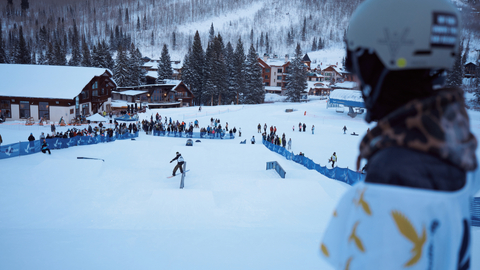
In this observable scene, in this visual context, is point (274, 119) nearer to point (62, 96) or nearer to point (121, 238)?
point (62, 96)

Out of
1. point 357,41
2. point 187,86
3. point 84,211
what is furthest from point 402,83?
point 187,86

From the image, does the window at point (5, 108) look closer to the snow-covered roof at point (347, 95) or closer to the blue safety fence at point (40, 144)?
the blue safety fence at point (40, 144)

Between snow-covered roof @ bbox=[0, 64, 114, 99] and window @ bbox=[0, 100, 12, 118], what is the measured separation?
0.98m

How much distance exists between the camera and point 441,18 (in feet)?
3.74

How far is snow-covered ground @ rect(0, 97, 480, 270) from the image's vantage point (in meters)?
5.09

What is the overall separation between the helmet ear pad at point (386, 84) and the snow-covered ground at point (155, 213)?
0.56 meters

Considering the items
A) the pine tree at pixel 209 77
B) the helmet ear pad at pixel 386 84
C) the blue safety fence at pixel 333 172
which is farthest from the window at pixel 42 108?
the helmet ear pad at pixel 386 84

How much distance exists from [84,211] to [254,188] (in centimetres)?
573

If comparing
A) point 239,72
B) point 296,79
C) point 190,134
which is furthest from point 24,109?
point 296,79

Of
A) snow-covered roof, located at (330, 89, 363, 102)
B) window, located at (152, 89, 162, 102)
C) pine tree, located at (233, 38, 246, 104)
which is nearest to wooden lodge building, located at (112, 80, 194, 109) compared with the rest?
window, located at (152, 89, 162, 102)

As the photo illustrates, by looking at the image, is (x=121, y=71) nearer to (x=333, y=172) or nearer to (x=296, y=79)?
(x=296, y=79)

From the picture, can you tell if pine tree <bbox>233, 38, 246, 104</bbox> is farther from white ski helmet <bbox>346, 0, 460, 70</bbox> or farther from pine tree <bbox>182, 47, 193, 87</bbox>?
white ski helmet <bbox>346, 0, 460, 70</bbox>

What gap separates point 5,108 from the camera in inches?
1384

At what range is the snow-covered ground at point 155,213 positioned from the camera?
509 cm
